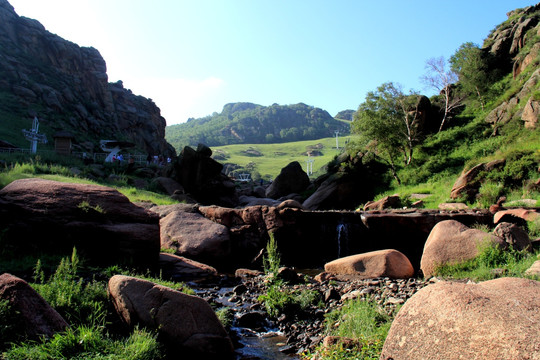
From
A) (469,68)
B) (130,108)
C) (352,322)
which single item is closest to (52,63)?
(130,108)

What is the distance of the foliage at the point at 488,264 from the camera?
9.53 meters

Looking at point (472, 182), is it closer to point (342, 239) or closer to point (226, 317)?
point (342, 239)

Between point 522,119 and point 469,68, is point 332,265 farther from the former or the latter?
point 469,68

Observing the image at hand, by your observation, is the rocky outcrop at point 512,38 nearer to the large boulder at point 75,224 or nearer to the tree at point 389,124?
the tree at point 389,124

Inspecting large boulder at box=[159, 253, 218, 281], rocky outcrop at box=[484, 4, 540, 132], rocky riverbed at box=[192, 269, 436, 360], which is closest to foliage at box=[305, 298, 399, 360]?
rocky riverbed at box=[192, 269, 436, 360]

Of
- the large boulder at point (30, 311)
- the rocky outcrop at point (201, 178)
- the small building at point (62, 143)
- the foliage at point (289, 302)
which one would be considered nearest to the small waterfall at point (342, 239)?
the foliage at point (289, 302)

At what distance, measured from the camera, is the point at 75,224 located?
10.9 metres

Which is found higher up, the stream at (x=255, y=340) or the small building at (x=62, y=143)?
the small building at (x=62, y=143)

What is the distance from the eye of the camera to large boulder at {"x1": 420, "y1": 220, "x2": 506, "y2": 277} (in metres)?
10.9

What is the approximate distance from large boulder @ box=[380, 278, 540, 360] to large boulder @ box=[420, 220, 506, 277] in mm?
6361

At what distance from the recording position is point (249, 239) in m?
17.3

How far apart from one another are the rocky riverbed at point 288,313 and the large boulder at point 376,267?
0.78 metres

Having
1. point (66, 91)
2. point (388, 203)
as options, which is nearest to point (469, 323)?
point (388, 203)

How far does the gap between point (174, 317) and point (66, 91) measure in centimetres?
6962
